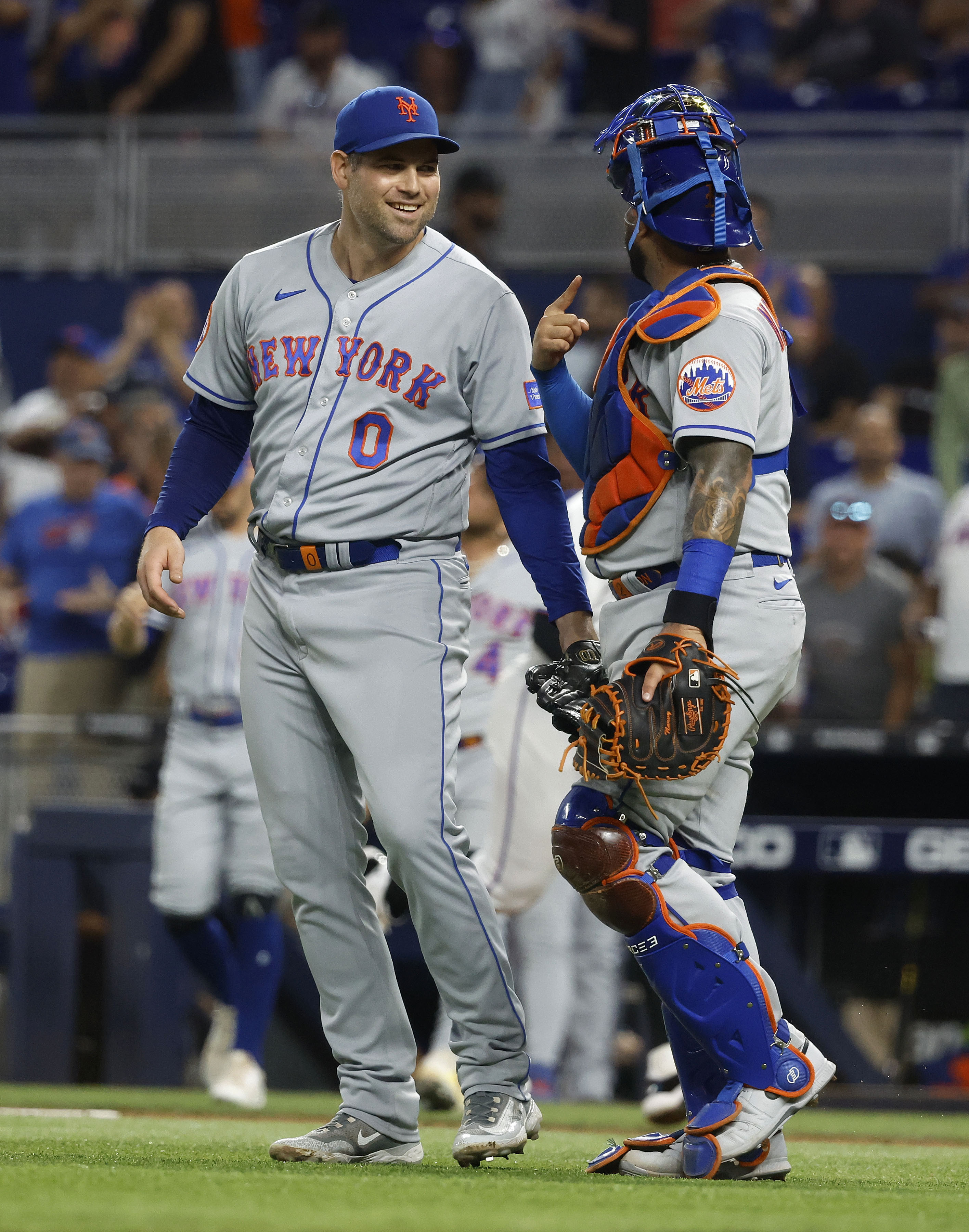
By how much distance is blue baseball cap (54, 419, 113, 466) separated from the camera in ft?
29.6

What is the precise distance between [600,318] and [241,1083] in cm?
499

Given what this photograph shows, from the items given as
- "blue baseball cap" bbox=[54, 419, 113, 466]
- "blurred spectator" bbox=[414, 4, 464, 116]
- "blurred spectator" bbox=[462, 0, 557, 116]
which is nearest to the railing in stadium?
"blurred spectator" bbox=[462, 0, 557, 116]

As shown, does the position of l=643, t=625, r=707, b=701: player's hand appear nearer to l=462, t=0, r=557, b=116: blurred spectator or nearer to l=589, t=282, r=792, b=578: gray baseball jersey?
l=589, t=282, r=792, b=578: gray baseball jersey

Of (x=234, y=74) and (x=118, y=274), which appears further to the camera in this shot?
(x=234, y=74)

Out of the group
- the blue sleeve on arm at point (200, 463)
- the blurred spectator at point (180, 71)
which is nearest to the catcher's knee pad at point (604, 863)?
the blue sleeve on arm at point (200, 463)

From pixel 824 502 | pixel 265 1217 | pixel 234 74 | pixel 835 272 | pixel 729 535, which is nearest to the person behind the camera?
pixel 265 1217

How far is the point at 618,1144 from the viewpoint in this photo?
3.59m

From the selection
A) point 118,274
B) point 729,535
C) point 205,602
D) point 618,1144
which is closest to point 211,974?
point 205,602

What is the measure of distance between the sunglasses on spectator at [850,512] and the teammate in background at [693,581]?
14.9 ft

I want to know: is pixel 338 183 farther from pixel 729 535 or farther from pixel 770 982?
pixel 770 982

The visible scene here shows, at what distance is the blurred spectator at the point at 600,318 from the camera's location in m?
9.58

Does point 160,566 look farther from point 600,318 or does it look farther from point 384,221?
point 600,318

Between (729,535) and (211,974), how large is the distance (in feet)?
12.8

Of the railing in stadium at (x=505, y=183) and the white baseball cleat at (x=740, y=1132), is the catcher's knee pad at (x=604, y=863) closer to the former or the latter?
the white baseball cleat at (x=740, y=1132)
